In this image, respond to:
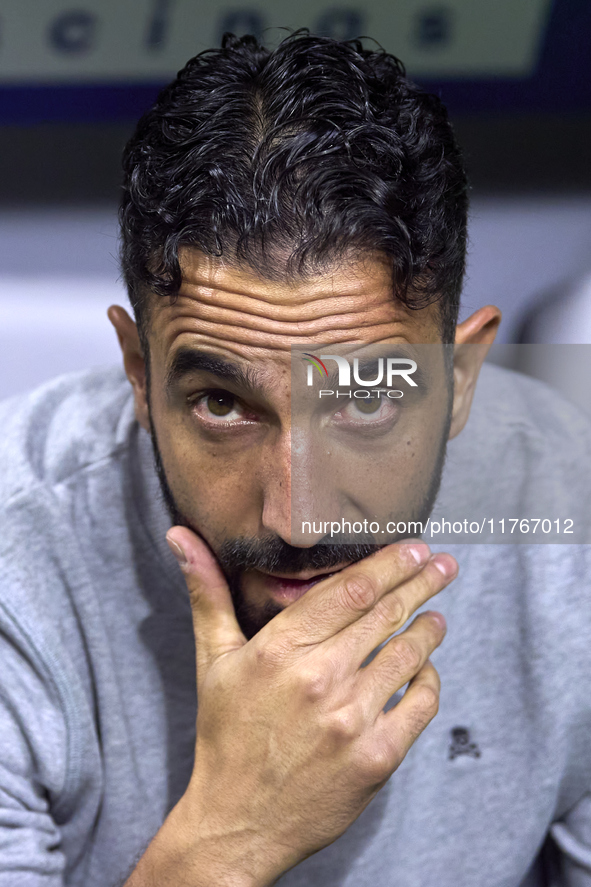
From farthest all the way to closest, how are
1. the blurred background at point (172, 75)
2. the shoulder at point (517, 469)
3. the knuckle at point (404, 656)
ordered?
the blurred background at point (172, 75)
the shoulder at point (517, 469)
the knuckle at point (404, 656)

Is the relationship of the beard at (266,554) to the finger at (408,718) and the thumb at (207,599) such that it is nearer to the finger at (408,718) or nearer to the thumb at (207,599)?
the thumb at (207,599)

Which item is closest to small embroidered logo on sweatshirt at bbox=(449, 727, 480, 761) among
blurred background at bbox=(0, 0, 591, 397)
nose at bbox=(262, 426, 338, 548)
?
nose at bbox=(262, 426, 338, 548)

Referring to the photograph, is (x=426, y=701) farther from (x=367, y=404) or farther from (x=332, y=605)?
(x=367, y=404)

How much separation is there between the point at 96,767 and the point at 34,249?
109cm

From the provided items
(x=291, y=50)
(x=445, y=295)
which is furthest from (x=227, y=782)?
(x=291, y=50)

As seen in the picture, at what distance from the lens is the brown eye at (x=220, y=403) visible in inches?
31.8

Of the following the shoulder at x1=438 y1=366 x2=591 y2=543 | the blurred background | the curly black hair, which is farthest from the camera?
the blurred background

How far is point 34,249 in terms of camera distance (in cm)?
163

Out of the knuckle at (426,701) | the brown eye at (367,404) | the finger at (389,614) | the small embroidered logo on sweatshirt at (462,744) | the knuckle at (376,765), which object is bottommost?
the small embroidered logo on sweatshirt at (462,744)

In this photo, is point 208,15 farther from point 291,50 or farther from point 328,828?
point 328,828

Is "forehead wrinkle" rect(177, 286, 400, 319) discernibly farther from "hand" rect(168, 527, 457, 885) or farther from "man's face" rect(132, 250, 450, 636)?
"hand" rect(168, 527, 457, 885)

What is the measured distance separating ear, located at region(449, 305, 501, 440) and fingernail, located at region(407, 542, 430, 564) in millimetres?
170

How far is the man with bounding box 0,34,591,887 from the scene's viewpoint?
2.52 ft

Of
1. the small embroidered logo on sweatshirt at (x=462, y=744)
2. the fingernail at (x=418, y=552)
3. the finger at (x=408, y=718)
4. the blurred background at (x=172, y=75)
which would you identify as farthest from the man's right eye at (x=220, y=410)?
the blurred background at (x=172, y=75)
